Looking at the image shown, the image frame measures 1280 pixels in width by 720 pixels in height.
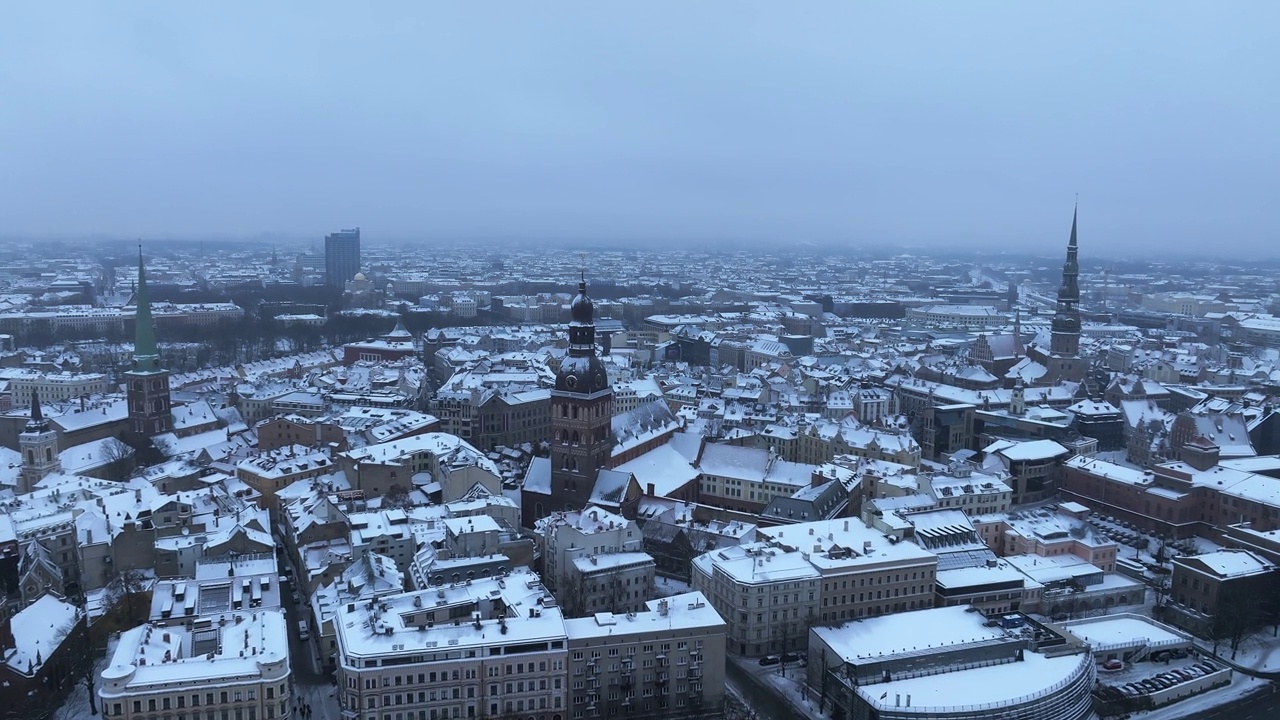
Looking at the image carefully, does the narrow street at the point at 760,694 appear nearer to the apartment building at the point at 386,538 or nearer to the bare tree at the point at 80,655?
the apartment building at the point at 386,538

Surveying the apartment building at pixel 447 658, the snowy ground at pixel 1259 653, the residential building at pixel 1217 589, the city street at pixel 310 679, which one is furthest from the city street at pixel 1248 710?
the city street at pixel 310 679

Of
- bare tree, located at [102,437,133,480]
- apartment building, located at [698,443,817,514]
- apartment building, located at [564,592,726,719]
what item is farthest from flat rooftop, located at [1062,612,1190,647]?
bare tree, located at [102,437,133,480]

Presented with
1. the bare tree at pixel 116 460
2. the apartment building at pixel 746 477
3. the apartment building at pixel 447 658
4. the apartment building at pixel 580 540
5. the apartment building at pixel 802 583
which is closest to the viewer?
the apartment building at pixel 447 658

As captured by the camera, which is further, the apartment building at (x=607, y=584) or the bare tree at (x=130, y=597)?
the apartment building at (x=607, y=584)

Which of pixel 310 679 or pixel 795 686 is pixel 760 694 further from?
pixel 310 679

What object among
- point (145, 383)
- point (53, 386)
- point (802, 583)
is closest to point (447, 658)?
point (802, 583)

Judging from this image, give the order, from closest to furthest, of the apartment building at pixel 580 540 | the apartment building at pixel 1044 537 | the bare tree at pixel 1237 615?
the bare tree at pixel 1237 615
the apartment building at pixel 580 540
the apartment building at pixel 1044 537

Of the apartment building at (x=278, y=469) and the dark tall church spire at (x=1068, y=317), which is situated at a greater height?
the dark tall church spire at (x=1068, y=317)
